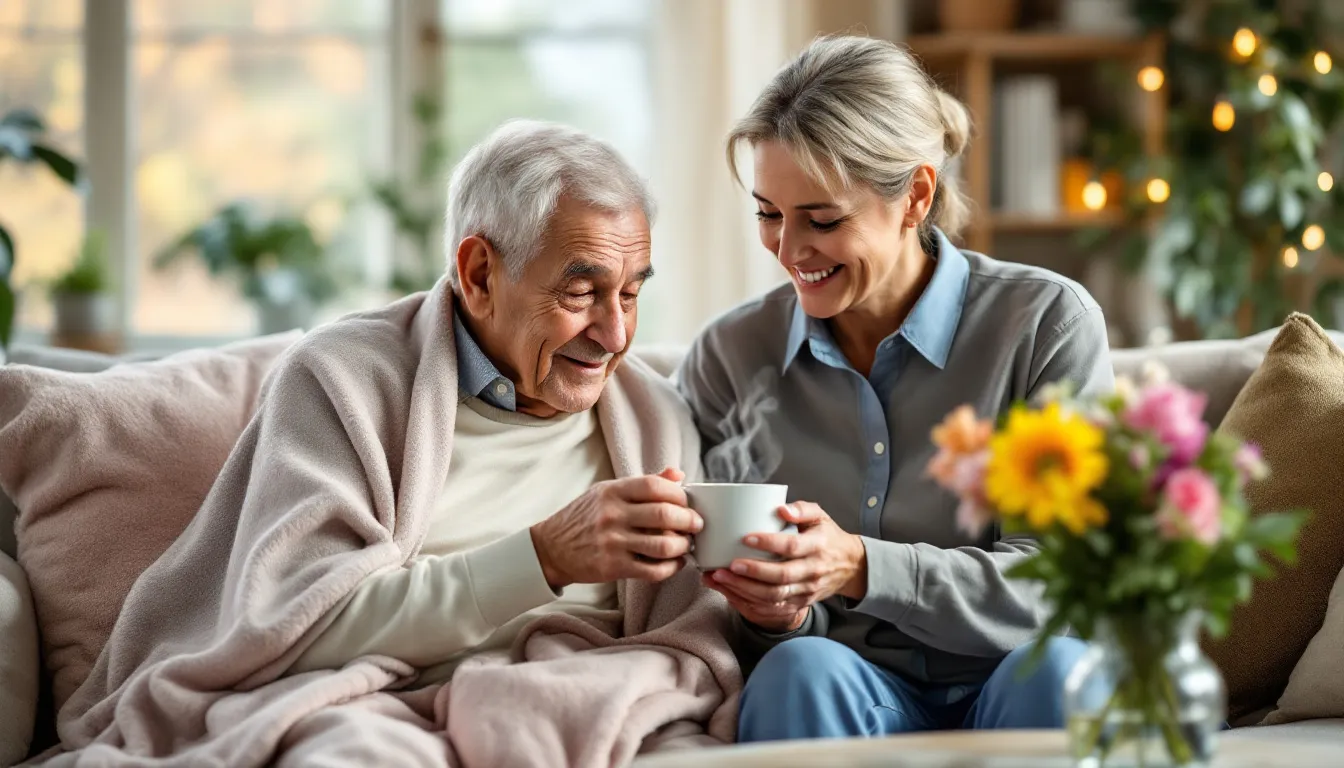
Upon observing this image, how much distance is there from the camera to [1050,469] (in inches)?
39.6

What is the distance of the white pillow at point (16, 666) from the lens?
5.48ft

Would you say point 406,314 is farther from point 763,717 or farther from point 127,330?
point 127,330

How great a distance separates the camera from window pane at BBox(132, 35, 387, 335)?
423cm

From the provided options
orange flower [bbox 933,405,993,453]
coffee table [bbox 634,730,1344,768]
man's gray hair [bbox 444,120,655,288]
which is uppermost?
man's gray hair [bbox 444,120,655,288]

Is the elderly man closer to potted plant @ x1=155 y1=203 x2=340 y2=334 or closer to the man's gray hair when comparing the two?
the man's gray hair

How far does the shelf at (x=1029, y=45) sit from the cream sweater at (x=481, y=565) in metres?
2.30

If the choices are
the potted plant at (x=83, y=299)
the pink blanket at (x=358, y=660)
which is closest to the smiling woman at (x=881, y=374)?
the pink blanket at (x=358, y=660)

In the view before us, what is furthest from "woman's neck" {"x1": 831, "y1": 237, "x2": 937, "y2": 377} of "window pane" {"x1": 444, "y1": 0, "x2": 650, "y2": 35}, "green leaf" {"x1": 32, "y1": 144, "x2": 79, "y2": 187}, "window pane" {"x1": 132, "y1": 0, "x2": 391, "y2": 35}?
"window pane" {"x1": 132, "y1": 0, "x2": 391, "y2": 35}

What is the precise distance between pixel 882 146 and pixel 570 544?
27.4 inches

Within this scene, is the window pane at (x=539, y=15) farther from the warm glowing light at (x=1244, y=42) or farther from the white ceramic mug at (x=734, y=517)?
the white ceramic mug at (x=734, y=517)

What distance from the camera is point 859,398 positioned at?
185cm

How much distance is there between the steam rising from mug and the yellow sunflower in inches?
33.6

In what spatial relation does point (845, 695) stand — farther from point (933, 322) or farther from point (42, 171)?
point (42, 171)

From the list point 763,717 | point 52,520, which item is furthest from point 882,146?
point 52,520
